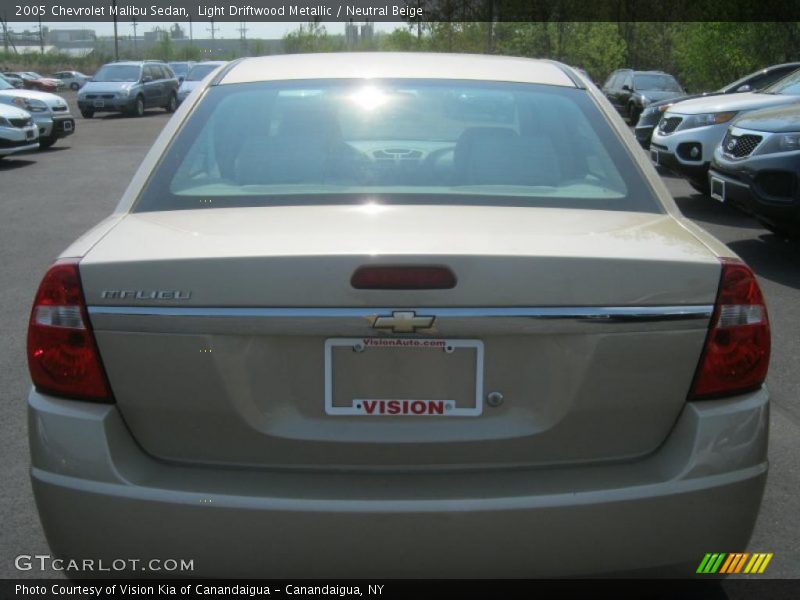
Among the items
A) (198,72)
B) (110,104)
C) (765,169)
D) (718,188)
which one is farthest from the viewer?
(198,72)

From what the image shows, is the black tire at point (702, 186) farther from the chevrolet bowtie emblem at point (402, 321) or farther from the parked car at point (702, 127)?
the chevrolet bowtie emblem at point (402, 321)

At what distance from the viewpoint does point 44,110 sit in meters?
18.6

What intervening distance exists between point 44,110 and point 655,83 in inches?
591

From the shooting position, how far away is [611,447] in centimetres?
244

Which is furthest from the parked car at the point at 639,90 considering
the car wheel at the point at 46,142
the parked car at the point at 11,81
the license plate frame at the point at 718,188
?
the license plate frame at the point at 718,188

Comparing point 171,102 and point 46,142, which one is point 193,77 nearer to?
point 171,102

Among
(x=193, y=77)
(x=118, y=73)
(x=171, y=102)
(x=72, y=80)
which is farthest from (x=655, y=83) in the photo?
(x=72, y=80)

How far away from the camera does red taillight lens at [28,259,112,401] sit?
243 cm

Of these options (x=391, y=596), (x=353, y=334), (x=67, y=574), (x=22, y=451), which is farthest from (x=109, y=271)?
(x=22, y=451)

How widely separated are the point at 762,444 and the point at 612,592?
0.54m

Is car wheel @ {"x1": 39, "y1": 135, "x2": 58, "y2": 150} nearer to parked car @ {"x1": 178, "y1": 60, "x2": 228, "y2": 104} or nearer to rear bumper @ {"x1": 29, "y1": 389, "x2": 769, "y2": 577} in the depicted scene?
parked car @ {"x1": 178, "y1": 60, "x2": 228, "y2": 104}

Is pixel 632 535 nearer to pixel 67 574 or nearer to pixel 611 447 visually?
pixel 611 447

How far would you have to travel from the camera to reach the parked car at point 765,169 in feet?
26.2

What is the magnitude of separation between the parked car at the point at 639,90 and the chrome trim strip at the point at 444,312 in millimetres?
22242
